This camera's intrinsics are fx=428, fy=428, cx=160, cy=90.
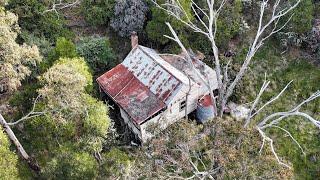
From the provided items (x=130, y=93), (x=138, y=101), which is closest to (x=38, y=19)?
(x=130, y=93)

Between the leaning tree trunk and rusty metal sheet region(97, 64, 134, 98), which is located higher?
rusty metal sheet region(97, 64, 134, 98)

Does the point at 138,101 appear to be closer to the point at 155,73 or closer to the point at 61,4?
the point at 155,73

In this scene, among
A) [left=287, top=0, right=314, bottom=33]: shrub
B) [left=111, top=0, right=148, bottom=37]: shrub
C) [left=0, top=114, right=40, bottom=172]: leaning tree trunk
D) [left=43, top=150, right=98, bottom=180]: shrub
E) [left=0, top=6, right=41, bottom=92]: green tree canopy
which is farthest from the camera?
[left=111, top=0, right=148, bottom=37]: shrub

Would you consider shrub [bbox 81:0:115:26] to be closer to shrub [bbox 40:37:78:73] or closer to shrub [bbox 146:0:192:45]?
shrub [bbox 146:0:192:45]

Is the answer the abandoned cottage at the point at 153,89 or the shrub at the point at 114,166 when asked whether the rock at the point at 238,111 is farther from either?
the shrub at the point at 114,166

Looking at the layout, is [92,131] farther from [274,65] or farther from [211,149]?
[274,65]

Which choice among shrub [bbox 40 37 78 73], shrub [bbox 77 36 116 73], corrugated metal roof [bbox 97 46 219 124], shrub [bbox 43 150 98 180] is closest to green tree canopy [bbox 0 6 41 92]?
shrub [bbox 40 37 78 73]
